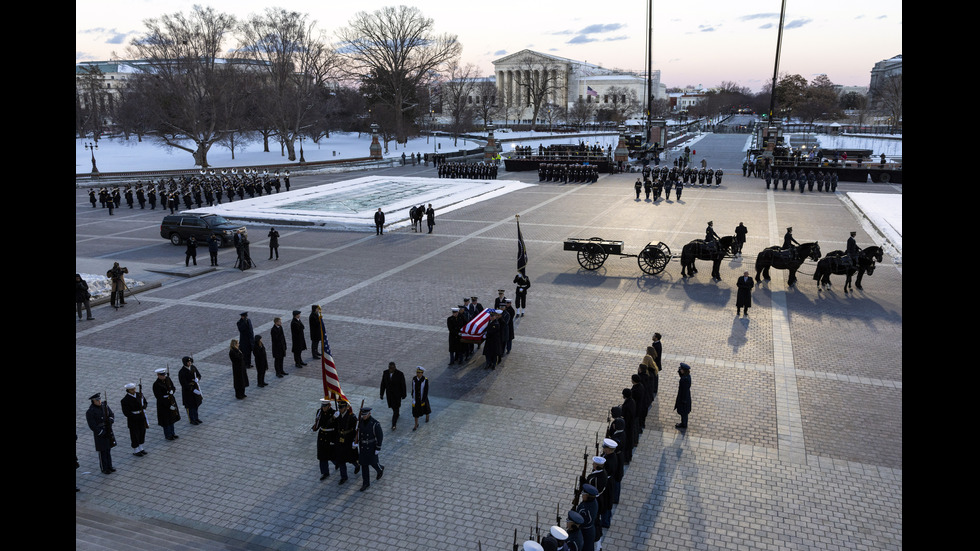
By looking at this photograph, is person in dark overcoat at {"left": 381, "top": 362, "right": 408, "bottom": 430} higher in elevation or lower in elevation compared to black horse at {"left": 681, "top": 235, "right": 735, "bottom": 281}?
lower

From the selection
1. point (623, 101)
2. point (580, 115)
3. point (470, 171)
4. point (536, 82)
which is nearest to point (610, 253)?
point (470, 171)

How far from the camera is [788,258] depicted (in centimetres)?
1898

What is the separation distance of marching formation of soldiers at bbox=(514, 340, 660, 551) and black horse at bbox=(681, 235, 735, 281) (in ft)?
27.8

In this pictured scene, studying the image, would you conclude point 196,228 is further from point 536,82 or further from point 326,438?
point 536,82

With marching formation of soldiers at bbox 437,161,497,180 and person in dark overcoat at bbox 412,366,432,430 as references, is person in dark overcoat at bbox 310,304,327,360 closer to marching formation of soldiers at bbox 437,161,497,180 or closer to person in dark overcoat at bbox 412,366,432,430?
person in dark overcoat at bbox 412,366,432,430

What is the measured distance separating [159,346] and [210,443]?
5196 millimetres

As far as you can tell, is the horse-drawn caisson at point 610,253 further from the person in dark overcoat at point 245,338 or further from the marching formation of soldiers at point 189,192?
the marching formation of soldiers at point 189,192

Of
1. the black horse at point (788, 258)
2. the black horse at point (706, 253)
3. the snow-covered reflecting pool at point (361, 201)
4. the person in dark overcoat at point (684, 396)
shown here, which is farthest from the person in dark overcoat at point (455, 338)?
the snow-covered reflecting pool at point (361, 201)

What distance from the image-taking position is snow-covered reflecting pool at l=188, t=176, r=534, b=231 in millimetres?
30828

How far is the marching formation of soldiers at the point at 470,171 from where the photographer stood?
48.4 m

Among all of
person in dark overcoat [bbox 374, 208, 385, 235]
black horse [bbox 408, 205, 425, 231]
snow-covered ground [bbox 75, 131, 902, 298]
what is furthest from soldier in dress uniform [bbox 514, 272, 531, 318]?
person in dark overcoat [bbox 374, 208, 385, 235]

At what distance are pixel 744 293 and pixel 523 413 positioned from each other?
25.5ft
